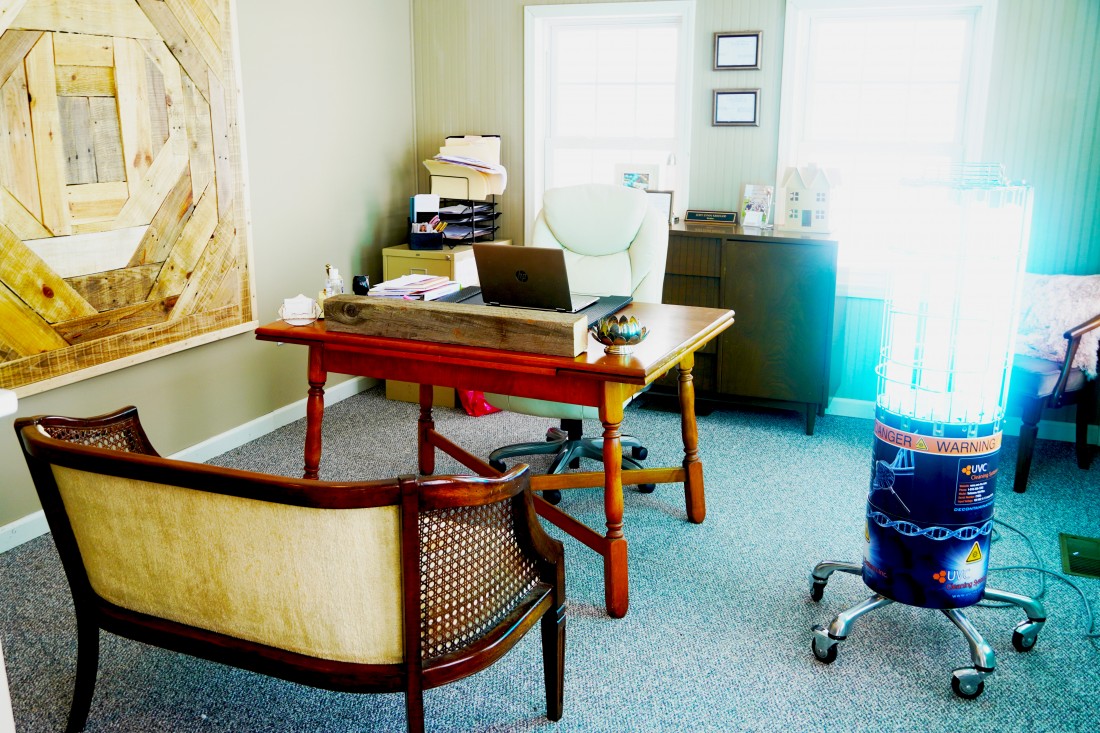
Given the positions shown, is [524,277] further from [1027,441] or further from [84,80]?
[1027,441]

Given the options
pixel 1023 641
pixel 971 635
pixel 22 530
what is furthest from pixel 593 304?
pixel 22 530

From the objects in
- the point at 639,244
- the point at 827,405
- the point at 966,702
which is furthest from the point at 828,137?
the point at 966,702

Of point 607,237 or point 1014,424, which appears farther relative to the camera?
point 1014,424

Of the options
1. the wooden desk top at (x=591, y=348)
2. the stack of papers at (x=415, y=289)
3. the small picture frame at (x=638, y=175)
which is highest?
the small picture frame at (x=638, y=175)

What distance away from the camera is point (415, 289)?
2816 mm

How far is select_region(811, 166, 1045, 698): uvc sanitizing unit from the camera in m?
2.14

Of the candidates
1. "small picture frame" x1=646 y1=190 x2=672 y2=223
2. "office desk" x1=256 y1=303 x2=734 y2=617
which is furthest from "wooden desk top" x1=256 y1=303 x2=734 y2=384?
"small picture frame" x1=646 y1=190 x2=672 y2=223

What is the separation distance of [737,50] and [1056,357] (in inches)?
77.6

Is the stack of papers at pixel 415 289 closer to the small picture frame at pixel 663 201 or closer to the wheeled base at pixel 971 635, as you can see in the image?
the wheeled base at pixel 971 635

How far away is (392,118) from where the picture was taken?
4.73 m

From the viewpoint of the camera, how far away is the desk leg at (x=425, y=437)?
3373 millimetres

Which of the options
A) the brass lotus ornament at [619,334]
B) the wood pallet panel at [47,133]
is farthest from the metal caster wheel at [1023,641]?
the wood pallet panel at [47,133]

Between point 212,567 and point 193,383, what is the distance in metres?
2.19

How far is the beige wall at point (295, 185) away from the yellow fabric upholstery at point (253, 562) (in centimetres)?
155
